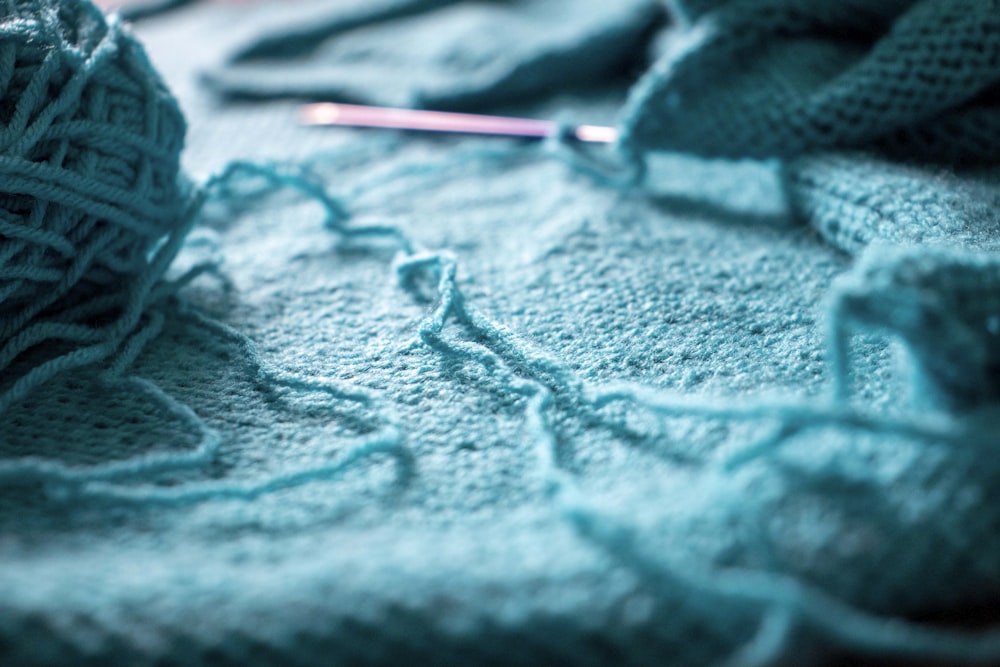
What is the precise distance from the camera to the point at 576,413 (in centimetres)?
46

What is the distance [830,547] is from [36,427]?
405 millimetres

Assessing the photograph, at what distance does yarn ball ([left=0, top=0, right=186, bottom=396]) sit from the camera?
481mm

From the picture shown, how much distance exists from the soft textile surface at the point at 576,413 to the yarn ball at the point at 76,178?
0.04 m

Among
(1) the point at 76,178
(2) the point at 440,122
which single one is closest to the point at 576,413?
(1) the point at 76,178

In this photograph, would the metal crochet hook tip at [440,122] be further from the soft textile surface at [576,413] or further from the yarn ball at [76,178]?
the yarn ball at [76,178]

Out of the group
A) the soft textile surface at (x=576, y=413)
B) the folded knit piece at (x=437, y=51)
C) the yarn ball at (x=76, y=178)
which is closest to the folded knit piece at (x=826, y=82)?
the soft textile surface at (x=576, y=413)

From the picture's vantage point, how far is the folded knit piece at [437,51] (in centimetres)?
87

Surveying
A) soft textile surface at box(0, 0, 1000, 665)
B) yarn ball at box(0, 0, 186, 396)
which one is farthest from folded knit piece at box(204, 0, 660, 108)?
yarn ball at box(0, 0, 186, 396)

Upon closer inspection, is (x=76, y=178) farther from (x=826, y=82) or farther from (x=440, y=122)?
(x=826, y=82)

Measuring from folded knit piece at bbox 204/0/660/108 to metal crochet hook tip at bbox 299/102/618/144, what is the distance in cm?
3

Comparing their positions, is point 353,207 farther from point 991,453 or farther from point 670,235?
point 991,453

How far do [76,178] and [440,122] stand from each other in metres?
0.38

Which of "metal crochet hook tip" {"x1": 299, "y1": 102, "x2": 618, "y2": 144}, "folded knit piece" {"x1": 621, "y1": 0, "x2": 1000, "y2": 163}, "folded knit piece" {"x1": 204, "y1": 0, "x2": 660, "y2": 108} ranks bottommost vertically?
"folded knit piece" {"x1": 621, "y1": 0, "x2": 1000, "y2": 163}

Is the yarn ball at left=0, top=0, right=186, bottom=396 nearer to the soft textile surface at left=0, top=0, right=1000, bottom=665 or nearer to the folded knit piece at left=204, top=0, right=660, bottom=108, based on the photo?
the soft textile surface at left=0, top=0, right=1000, bottom=665
